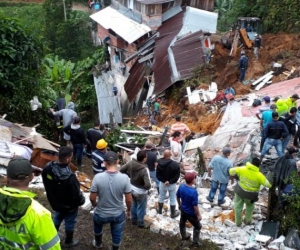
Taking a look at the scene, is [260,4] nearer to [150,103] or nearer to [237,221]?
[150,103]

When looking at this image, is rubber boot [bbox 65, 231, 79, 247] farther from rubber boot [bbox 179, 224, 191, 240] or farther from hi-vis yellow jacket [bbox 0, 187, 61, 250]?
hi-vis yellow jacket [bbox 0, 187, 61, 250]

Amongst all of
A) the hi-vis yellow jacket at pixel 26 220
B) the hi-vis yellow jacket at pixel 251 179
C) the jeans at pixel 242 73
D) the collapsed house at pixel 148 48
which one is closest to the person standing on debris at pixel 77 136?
the hi-vis yellow jacket at pixel 251 179

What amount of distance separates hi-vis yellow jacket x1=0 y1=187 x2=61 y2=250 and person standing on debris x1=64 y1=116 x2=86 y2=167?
6152mm

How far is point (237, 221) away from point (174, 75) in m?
12.4

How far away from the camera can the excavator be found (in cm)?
2095

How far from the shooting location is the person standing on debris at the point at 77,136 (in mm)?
9195

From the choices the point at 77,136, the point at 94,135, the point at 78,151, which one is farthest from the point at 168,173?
the point at 78,151

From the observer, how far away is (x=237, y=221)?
7574mm

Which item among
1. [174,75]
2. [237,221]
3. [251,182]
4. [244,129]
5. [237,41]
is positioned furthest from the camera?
[237,41]

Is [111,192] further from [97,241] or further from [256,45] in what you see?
[256,45]

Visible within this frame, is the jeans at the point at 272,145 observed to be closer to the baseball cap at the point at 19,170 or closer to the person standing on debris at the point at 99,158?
the person standing on debris at the point at 99,158

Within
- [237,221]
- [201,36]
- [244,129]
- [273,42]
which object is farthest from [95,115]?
[237,221]

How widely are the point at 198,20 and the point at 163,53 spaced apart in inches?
186

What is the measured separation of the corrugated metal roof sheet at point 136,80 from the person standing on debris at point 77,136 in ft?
38.5
